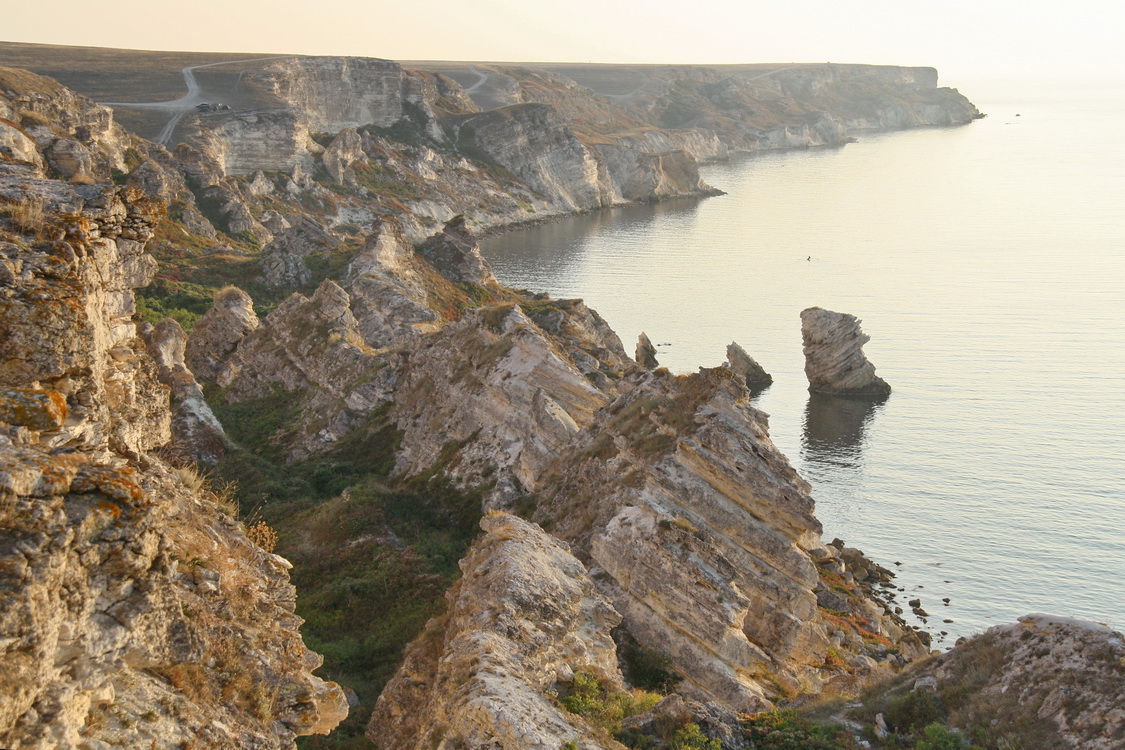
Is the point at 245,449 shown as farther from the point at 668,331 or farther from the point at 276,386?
the point at 668,331

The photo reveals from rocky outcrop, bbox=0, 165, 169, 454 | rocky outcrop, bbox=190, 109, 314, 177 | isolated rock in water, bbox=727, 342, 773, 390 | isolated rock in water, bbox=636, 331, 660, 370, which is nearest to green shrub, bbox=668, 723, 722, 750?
rocky outcrop, bbox=0, 165, 169, 454

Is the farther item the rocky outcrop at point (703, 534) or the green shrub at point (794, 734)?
the rocky outcrop at point (703, 534)

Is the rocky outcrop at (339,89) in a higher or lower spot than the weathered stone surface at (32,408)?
higher

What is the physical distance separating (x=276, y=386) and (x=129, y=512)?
4152 centimetres

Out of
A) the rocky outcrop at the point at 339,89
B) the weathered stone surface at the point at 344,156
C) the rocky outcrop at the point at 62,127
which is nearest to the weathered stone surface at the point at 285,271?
the rocky outcrop at the point at 62,127

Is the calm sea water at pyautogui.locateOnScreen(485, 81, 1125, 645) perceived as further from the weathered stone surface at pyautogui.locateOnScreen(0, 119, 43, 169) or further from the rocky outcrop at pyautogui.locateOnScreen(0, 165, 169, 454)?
the weathered stone surface at pyautogui.locateOnScreen(0, 119, 43, 169)

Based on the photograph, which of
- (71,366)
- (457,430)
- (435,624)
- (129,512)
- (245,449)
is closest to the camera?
(129,512)

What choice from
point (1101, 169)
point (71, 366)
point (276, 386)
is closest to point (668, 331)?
point (276, 386)

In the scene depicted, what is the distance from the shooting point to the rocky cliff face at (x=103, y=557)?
8.15 meters

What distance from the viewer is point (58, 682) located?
8398 mm

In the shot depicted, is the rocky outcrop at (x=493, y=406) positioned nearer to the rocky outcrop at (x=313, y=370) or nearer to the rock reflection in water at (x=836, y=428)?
the rocky outcrop at (x=313, y=370)

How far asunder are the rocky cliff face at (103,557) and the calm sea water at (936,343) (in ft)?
128

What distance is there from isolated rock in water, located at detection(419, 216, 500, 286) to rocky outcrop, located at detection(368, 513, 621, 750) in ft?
193

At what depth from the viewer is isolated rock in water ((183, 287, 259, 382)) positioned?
52.5m
